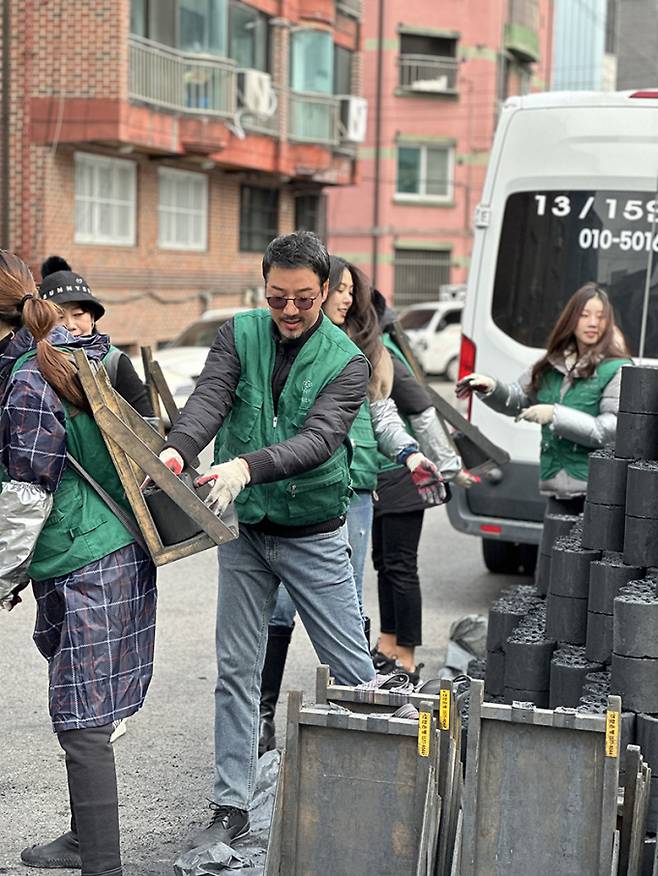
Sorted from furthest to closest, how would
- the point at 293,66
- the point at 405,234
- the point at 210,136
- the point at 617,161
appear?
the point at 405,234 < the point at 293,66 < the point at 210,136 < the point at 617,161

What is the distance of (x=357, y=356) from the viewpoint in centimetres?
431

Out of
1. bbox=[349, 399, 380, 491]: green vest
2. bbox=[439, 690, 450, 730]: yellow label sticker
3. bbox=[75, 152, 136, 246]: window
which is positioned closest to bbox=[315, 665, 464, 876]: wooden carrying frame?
bbox=[439, 690, 450, 730]: yellow label sticker

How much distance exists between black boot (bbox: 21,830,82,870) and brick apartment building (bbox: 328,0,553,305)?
127 ft

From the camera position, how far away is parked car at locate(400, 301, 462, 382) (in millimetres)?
28219

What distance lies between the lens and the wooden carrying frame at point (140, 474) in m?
3.71

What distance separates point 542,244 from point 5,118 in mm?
15632

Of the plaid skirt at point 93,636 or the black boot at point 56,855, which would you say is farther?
the black boot at point 56,855

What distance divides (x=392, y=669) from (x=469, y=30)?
4152cm

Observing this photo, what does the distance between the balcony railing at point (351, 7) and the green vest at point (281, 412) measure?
30.7m

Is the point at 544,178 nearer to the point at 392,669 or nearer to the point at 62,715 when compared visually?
the point at 392,669

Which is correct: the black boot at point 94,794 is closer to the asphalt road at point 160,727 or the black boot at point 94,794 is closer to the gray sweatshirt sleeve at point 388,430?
the asphalt road at point 160,727

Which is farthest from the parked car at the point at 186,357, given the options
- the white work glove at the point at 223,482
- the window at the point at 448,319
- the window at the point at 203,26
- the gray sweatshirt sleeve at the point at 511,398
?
the white work glove at the point at 223,482

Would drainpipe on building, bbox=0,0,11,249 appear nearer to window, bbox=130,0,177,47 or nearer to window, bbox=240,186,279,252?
window, bbox=130,0,177,47

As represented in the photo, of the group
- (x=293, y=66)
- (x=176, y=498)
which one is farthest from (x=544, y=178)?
(x=293, y=66)
